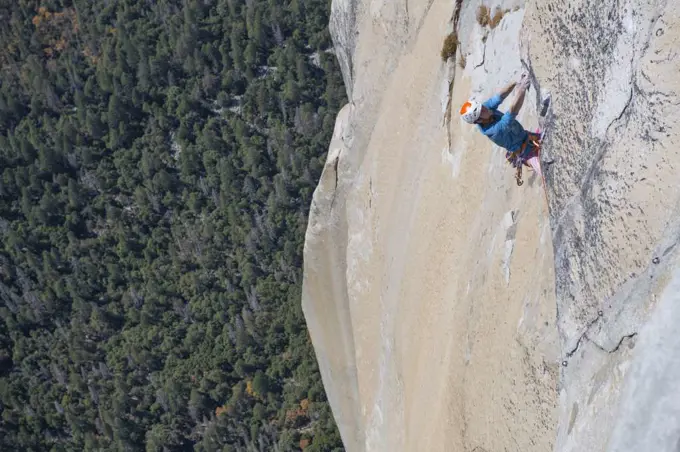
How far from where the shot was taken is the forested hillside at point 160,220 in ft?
176

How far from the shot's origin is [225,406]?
53125mm

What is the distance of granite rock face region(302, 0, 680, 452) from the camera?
21.6ft

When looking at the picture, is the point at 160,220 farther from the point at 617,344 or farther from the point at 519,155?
the point at 617,344

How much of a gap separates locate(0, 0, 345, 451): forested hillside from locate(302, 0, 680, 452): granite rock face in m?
32.2

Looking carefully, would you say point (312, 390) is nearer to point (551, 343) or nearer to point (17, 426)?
point (17, 426)

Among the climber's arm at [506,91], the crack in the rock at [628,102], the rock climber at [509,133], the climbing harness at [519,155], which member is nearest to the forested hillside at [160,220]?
the climber's arm at [506,91]

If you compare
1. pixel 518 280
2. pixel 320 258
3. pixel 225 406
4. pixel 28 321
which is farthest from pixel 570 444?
pixel 28 321

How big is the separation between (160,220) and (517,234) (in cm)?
5795

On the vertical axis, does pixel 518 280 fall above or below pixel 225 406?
above

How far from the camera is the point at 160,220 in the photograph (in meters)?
65.2

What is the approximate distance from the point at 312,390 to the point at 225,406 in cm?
748

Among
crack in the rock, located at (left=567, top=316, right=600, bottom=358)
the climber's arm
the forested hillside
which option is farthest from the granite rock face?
the forested hillside

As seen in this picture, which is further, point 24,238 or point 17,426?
point 24,238

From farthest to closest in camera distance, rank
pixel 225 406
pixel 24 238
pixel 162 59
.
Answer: pixel 162 59 < pixel 24 238 < pixel 225 406
